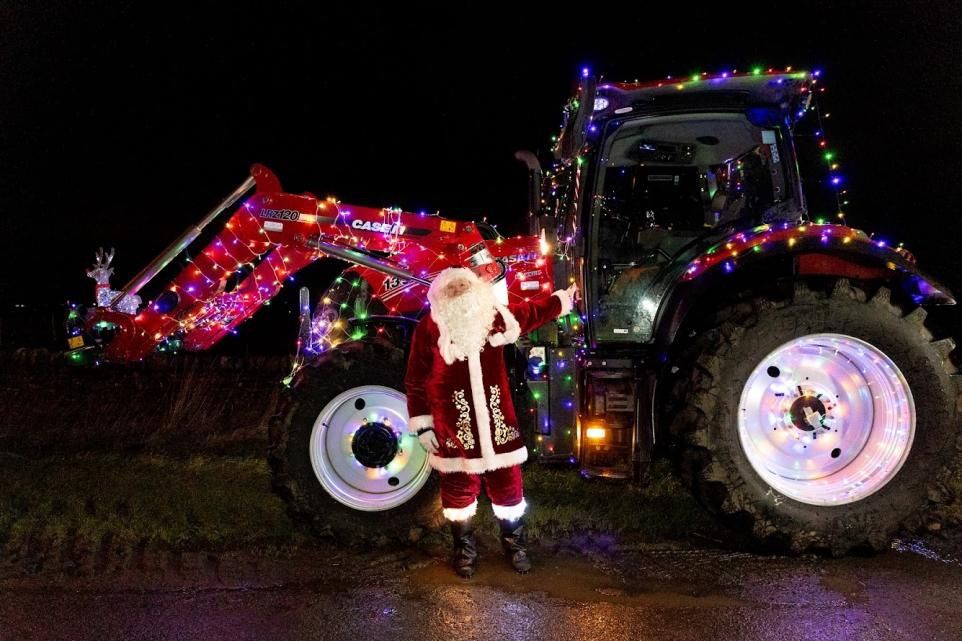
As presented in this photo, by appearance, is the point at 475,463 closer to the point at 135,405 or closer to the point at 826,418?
the point at 826,418

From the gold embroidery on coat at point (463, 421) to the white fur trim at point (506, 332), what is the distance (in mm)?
356

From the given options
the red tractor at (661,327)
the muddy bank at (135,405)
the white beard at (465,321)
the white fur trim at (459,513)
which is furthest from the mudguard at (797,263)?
the muddy bank at (135,405)

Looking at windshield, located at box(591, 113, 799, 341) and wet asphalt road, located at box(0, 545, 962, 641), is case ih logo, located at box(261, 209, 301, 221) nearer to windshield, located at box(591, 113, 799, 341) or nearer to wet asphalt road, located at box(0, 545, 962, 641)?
windshield, located at box(591, 113, 799, 341)

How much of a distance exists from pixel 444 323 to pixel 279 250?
5.68ft

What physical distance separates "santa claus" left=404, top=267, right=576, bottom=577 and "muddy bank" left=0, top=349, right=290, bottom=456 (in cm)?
362

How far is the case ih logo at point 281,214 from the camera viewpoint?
4.88 meters

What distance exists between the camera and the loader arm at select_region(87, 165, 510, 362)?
482cm

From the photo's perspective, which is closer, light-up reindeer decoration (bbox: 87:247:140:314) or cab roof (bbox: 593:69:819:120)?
cab roof (bbox: 593:69:819:120)

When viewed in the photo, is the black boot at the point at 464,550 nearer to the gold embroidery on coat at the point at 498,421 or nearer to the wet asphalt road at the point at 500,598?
the wet asphalt road at the point at 500,598

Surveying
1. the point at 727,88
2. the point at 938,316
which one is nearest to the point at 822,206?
the point at 727,88

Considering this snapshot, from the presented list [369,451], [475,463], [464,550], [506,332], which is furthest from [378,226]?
[464,550]

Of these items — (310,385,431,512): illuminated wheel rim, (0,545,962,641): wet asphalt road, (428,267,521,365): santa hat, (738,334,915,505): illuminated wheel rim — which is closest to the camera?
(0,545,962,641): wet asphalt road

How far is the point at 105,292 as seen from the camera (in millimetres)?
4996

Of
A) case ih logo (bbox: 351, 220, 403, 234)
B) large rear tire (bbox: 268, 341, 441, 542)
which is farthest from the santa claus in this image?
case ih logo (bbox: 351, 220, 403, 234)
